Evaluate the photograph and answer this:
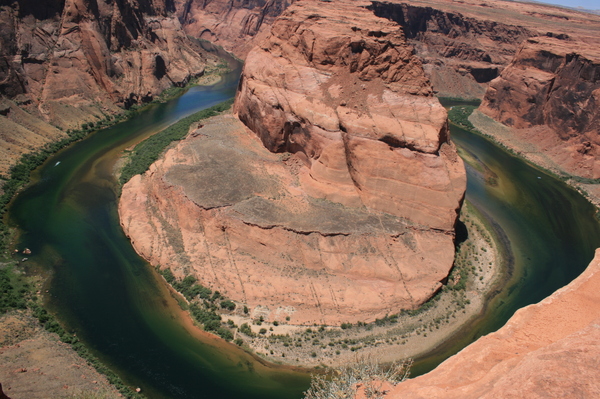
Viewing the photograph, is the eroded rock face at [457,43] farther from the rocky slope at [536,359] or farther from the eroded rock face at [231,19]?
the rocky slope at [536,359]

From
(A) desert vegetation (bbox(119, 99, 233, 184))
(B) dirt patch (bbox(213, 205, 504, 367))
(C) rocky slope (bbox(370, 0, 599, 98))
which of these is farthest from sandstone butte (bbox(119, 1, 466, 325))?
(C) rocky slope (bbox(370, 0, 599, 98))

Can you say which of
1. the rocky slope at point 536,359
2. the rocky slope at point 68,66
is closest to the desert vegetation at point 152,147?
the rocky slope at point 68,66

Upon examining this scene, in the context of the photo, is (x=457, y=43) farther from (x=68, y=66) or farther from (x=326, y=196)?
(x=68, y=66)

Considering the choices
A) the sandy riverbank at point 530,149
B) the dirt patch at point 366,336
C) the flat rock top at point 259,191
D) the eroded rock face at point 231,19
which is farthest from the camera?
the eroded rock face at point 231,19

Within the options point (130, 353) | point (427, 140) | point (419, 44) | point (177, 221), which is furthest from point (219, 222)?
point (419, 44)

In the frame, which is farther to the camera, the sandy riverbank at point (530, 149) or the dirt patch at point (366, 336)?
the sandy riverbank at point (530, 149)

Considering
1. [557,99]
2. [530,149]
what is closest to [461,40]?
[557,99]

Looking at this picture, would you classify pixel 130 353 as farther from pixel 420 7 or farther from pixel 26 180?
pixel 420 7
